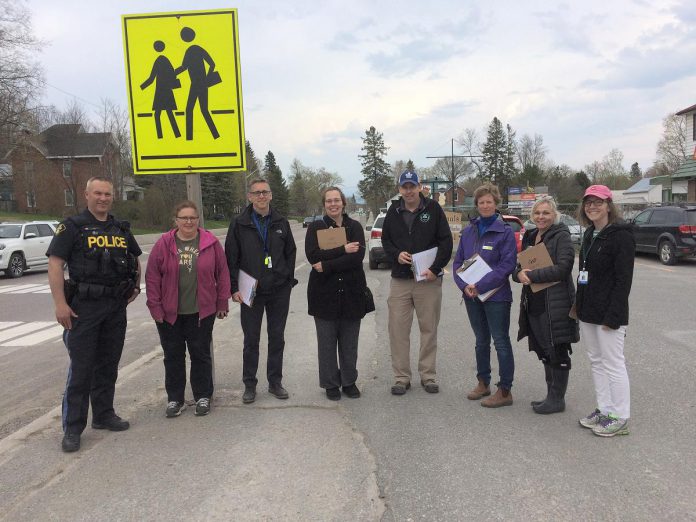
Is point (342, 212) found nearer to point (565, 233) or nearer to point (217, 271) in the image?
point (217, 271)

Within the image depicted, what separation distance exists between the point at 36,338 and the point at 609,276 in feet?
26.0

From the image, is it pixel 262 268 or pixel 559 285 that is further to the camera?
pixel 262 268

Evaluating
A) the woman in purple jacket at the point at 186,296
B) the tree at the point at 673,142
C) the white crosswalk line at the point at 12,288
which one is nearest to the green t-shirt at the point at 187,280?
the woman in purple jacket at the point at 186,296

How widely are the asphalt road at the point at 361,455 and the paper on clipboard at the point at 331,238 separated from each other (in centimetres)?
144

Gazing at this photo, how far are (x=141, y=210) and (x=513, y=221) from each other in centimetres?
3699

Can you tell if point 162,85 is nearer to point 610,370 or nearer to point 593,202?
point 593,202

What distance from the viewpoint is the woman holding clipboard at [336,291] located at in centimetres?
466

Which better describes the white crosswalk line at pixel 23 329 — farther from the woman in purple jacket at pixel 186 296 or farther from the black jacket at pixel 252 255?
the black jacket at pixel 252 255

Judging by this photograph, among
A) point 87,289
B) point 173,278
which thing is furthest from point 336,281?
point 87,289

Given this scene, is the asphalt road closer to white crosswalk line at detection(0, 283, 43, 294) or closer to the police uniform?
the police uniform

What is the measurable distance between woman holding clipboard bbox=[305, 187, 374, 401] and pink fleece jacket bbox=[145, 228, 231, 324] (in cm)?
84

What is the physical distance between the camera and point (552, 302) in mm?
4188

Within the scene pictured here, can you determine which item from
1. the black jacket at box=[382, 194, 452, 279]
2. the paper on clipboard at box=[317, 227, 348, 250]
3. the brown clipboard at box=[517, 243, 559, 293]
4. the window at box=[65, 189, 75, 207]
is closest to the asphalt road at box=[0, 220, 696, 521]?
the brown clipboard at box=[517, 243, 559, 293]

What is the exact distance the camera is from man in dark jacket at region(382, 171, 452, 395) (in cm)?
477
